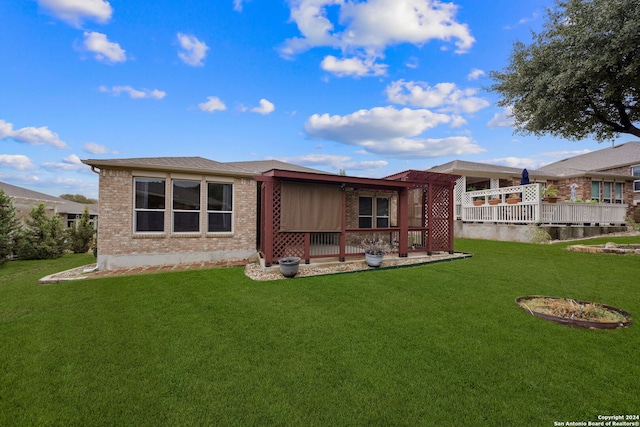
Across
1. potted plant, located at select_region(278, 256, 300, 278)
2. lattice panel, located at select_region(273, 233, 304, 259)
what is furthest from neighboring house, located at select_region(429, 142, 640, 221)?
potted plant, located at select_region(278, 256, 300, 278)

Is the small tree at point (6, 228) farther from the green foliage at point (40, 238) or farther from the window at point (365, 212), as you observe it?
the window at point (365, 212)

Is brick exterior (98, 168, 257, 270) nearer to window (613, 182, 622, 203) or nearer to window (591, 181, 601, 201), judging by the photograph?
window (591, 181, 601, 201)

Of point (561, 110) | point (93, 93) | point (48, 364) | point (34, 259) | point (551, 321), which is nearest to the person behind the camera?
point (48, 364)

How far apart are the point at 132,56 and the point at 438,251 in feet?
50.2

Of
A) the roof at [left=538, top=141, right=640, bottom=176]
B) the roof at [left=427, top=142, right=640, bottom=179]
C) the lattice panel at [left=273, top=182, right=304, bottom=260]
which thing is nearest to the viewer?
the lattice panel at [left=273, top=182, right=304, bottom=260]

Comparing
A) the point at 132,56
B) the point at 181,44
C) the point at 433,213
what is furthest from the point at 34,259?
the point at 433,213

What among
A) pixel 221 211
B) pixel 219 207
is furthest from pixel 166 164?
pixel 221 211

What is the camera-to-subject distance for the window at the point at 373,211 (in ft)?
42.5

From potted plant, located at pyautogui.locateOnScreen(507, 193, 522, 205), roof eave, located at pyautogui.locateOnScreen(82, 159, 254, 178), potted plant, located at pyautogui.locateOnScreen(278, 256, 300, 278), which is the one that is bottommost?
potted plant, located at pyautogui.locateOnScreen(278, 256, 300, 278)

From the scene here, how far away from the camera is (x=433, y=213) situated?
10.7m

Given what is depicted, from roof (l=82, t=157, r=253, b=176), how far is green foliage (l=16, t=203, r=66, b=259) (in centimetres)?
971

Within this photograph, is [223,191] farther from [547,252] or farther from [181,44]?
[547,252]

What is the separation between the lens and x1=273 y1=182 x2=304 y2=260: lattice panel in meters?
7.98

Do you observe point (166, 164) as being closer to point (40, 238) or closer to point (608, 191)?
point (40, 238)
